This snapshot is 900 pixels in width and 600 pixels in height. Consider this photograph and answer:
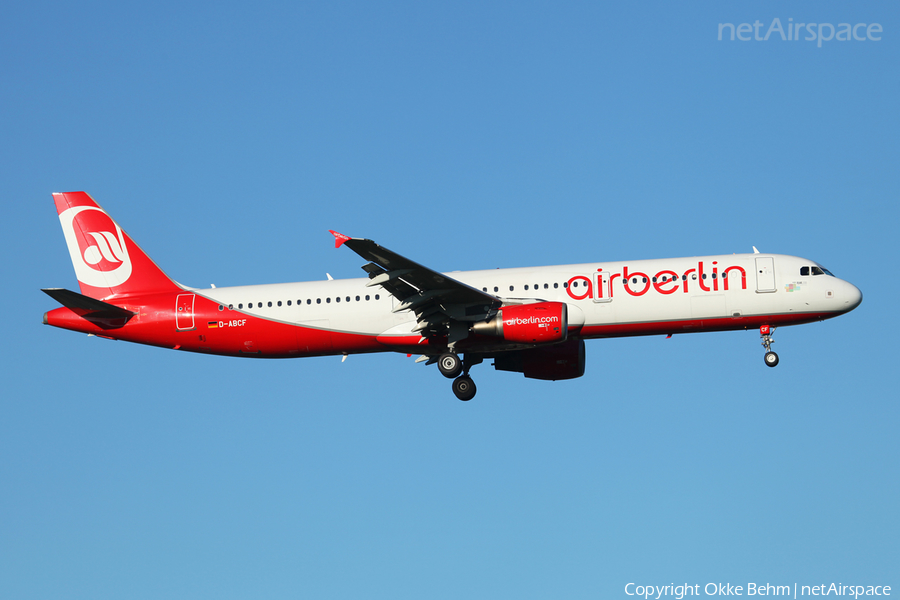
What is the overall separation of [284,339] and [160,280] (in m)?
6.43

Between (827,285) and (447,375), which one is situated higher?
(827,285)

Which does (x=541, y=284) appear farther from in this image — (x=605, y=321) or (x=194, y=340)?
(x=194, y=340)

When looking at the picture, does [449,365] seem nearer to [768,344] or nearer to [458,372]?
[458,372]

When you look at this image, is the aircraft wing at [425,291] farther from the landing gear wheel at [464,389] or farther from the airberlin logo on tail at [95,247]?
the airberlin logo on tail at [95,247]

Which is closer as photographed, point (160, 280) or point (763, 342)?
point (763, 342)

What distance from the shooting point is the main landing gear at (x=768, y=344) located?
36.5 meters

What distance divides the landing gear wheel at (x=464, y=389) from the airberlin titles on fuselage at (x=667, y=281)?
5.64m

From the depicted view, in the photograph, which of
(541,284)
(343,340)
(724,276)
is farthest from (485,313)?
(724,276)

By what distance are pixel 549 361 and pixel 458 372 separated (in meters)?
4.51

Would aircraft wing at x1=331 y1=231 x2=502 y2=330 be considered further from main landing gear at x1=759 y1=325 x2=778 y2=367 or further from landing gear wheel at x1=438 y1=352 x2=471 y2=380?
main landing gear at x1=759 y1=325 x2=778 y2=367

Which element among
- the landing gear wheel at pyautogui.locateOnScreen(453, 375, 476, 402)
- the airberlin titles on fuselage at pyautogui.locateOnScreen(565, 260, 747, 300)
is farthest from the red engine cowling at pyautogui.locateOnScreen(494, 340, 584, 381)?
the airberlin titles on fuselage at pyautogui.locateOnScreen(565, 260, 747, 300)

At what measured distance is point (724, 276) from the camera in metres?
36.3

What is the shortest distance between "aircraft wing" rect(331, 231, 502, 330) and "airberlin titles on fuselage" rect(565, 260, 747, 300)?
3.62 m

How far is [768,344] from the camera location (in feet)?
121
